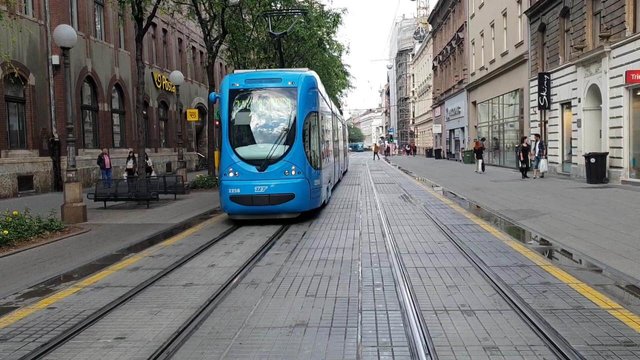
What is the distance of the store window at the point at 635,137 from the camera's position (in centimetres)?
1828

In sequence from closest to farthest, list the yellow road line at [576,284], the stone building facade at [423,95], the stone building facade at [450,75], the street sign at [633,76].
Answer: the yellow road line at [576,284] < the street sign at [633,76] < the stone building facade at [450,75] < the stone building facade at [423,95]

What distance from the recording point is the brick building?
20.9 meters

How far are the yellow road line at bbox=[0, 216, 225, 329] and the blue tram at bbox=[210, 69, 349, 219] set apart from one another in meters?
1.55

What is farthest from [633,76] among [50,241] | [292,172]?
[50,241]

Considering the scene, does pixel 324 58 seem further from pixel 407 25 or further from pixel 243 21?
pixel 407 25

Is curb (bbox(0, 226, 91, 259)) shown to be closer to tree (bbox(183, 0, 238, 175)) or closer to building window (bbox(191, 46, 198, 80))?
tree (bbox(183, 0, 238, 175))

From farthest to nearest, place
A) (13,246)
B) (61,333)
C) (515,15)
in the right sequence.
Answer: (515,15) < (13,246) < (61,333)

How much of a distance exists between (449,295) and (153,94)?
97.6 feet

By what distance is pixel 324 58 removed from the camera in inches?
1389

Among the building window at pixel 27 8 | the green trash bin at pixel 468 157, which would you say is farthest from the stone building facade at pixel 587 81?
the building window at pixel 27 8

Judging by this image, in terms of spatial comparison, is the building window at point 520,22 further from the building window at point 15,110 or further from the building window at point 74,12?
the building window at point 15,110

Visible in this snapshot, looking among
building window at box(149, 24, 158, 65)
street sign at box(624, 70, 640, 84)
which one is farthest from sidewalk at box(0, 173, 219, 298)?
building window at box(149, 24, 158, 65)

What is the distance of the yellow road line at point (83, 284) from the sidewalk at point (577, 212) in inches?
261

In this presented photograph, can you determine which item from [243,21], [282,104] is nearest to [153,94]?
[243,21]
